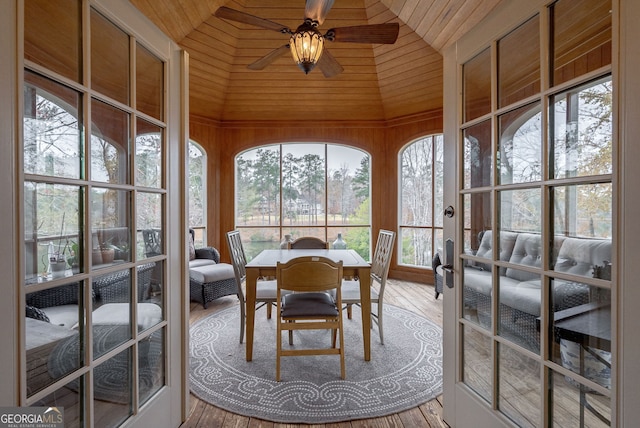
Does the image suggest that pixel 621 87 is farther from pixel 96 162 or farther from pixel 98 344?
pixel 98 344

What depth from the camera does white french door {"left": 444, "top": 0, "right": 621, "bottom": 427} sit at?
3.43ft

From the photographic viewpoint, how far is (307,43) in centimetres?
228

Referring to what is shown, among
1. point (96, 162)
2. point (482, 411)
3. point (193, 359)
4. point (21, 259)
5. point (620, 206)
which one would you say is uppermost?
point (96, 162)

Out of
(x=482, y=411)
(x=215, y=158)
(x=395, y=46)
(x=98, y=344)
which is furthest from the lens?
(x=215, y=158)

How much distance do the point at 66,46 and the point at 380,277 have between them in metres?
2.67

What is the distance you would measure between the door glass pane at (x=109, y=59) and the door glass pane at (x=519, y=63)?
1.70m

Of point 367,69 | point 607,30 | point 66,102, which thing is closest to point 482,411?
point 607,30

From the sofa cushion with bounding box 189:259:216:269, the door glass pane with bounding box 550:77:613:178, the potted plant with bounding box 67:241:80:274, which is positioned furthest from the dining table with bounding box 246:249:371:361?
the sofa cushion with bounding box 189:259:216:269

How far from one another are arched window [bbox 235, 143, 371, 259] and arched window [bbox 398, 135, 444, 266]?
2.07 feet

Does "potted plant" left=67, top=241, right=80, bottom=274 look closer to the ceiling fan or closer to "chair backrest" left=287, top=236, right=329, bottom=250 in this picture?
the ceiling fan

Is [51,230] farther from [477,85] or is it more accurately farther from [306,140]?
[306,140]

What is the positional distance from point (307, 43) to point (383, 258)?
1989 mm

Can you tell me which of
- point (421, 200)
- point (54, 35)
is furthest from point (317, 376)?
point (421, 200)

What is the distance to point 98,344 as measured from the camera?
49.5 inches
